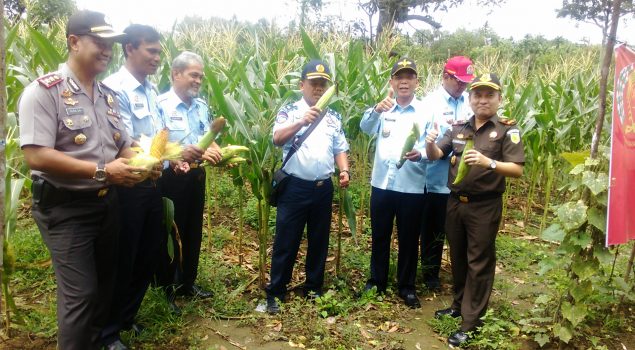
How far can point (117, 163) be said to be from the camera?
6.76ft

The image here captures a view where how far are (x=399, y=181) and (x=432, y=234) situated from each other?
0.76 m

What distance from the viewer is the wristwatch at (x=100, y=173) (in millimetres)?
2025

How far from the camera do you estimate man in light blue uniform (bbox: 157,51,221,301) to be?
3.09 metres

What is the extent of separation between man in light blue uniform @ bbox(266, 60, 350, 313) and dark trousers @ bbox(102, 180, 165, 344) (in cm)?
90

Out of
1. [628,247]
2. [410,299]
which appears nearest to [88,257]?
[410,299]

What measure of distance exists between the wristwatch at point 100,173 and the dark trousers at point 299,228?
1.50 metres

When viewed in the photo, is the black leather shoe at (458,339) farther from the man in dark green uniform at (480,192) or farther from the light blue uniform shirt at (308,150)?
the light blue uniform shirt at (308,150)

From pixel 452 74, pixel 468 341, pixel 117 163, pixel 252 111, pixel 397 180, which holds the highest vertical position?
pixel 452 74

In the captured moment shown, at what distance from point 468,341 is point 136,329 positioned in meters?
2.22

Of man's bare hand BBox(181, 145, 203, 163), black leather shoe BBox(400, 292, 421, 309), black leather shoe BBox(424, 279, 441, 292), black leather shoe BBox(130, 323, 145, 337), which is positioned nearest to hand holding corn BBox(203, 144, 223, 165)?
man's bare hand BBox(181, 145, 203, 163)

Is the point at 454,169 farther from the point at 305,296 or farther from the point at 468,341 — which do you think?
Result: the point at 305,296

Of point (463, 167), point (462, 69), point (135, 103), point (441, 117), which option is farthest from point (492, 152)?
point (135, 103)

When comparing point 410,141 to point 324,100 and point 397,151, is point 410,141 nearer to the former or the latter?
point 397,151

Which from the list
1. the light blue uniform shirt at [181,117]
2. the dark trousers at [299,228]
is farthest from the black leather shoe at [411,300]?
the light blue uniform shirt at [181,117]
